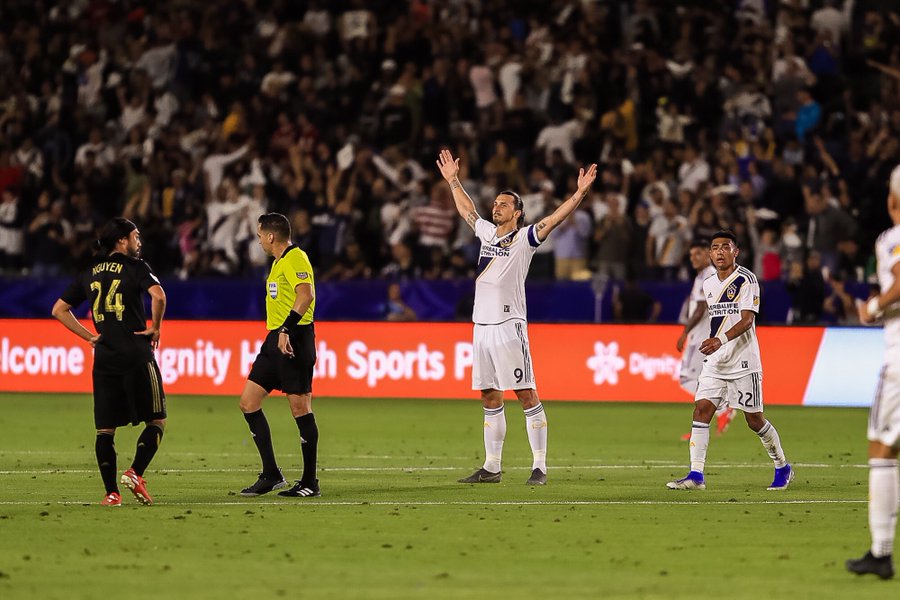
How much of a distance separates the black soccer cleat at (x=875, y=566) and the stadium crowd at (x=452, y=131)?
1665cm

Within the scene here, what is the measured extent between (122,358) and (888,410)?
5.94 m

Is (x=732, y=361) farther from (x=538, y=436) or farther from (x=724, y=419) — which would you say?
(x=724, y=419)

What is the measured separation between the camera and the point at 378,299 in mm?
26875

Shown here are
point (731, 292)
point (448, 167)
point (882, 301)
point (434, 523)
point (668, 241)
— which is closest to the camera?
point (882, 301)

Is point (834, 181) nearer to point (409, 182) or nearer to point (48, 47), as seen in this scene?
point (409, 182)

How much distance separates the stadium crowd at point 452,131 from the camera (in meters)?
27.0

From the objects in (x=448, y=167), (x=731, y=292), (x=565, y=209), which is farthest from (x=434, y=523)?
(x=448, y=167)

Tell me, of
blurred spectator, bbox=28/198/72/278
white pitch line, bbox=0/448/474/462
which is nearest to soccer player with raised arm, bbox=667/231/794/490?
white pitch line, bbox=0/448/474/462

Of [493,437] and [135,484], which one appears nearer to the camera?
[135,484]

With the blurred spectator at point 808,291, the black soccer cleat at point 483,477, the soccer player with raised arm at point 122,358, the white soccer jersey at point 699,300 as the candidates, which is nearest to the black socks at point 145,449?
the soccer player with raised arm at point 122,358

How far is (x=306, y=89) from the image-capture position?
3209cm

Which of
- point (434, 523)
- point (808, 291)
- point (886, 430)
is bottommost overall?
point (434, 523)

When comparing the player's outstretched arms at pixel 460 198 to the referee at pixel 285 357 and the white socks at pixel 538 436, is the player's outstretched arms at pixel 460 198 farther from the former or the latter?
the referee at pixel 285 357

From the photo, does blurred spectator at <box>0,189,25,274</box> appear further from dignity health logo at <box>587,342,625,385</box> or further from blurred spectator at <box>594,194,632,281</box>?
dignity health logo at <box>587,342,625,385</box>
